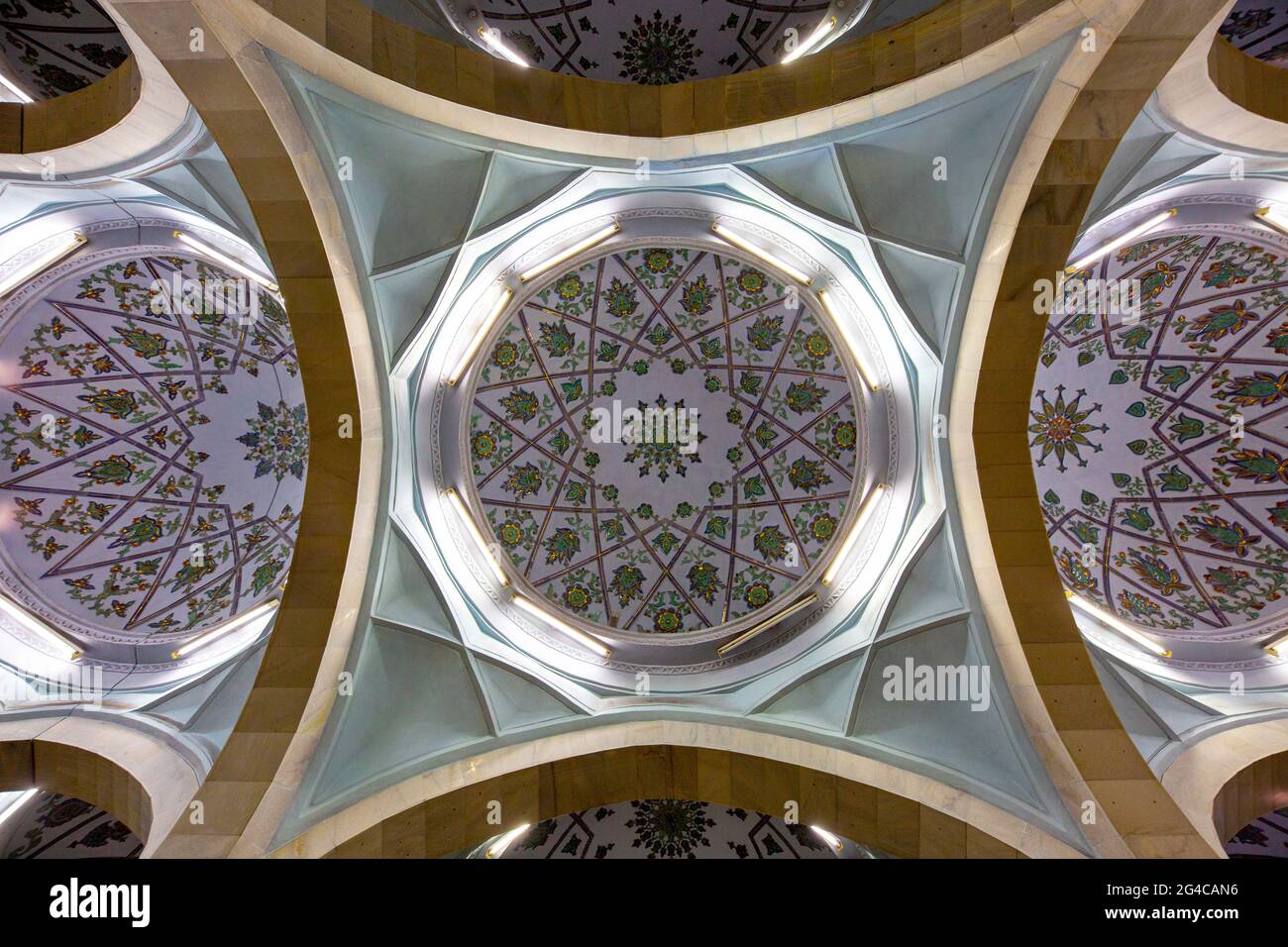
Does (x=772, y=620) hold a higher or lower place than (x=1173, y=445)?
lower

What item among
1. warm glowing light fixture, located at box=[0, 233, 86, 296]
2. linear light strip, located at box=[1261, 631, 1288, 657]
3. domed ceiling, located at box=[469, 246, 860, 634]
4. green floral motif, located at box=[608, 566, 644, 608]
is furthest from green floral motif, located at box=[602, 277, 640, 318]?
linear light strip, located at box=[1261, 631, 1288, 657]

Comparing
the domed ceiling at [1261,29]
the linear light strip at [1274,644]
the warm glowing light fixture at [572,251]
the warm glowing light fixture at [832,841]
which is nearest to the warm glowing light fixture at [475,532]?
the warm glowing light fixture at [572,251]

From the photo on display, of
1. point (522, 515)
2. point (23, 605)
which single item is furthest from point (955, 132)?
point (23, 605)

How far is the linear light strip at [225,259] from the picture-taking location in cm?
891

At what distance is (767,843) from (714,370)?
695 cm

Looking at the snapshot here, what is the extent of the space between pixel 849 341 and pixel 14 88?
10723mm

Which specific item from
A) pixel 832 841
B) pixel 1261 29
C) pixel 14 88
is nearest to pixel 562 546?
pixel 832 841

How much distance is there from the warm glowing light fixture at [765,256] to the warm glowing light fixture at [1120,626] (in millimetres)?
5620

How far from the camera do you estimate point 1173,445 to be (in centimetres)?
1009

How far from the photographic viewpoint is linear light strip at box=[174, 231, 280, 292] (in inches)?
351

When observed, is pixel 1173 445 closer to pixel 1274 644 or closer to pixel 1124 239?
pixel 1274 644

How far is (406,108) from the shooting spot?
270 inches
